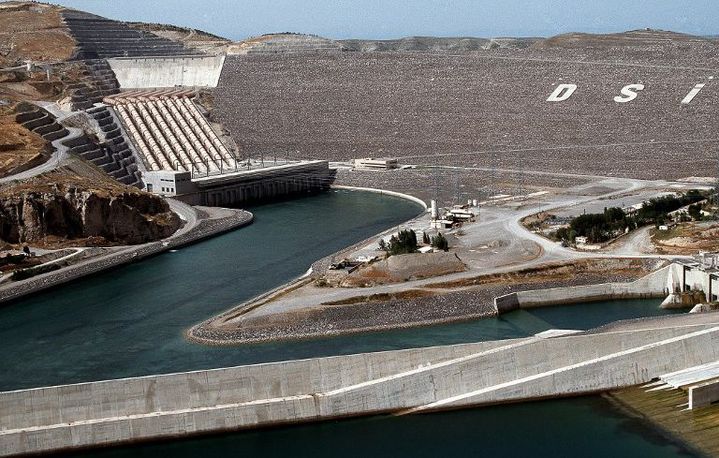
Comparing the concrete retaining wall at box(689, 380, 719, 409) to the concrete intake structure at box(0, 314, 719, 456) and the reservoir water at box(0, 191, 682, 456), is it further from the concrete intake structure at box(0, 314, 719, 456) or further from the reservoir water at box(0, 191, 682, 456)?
the concrete intake structure at box(0, 314, 719, 456)

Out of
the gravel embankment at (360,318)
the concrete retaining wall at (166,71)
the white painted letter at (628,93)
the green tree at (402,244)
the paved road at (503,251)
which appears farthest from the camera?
the concrete retaining wall at (166,71)

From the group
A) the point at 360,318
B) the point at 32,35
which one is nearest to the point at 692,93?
the point at 360,318

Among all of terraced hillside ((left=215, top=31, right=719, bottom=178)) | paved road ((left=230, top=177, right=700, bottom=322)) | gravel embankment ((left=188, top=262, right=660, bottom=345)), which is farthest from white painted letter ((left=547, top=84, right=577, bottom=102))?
gravel embankment ((left=188, top=262, right=660, bottom=345))

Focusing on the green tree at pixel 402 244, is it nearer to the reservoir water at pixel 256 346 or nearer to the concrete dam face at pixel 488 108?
the reservoir water at pixel 256 346

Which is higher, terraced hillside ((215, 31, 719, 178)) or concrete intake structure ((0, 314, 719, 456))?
terraced hillside ((215, 31, 719, 178))

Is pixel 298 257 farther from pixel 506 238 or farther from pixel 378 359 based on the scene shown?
pixel 378 359

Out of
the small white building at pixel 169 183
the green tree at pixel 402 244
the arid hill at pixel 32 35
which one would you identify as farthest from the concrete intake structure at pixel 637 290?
the arid hill at pixel 32 35

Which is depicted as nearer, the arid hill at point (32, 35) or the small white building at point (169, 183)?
the small white building at point (169, 183)
